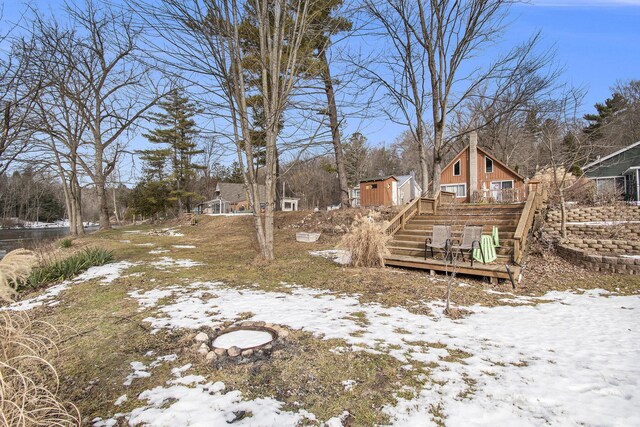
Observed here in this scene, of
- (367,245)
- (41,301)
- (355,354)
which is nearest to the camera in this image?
(355,354)

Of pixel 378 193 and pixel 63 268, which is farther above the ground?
pixel 378 193

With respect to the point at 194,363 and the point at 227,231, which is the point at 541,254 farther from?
the point at 227,231

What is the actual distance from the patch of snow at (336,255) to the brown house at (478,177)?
15752 millimetres

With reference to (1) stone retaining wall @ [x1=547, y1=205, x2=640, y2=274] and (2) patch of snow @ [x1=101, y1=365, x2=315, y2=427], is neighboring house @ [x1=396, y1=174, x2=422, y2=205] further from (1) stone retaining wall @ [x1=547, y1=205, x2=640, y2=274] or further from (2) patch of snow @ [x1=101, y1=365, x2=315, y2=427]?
(2) patch of snow @ [x1=101, y1=365, x2=315, y2=427]

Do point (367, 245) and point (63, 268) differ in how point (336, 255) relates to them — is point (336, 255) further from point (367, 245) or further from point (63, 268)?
point (63, 268)

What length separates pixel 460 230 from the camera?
31.0 ft

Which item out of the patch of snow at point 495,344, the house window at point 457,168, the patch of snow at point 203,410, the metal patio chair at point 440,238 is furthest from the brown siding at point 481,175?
the patch of snow at point 203,410

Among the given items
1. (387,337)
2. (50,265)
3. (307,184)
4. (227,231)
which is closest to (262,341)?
(387,337)

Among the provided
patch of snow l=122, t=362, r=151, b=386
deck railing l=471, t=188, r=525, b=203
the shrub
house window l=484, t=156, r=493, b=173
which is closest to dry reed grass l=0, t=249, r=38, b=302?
patch of snow l=122, t=362, r=151, b=386

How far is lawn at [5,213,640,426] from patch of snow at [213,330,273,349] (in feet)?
0.89

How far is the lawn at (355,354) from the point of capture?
94.7 inches

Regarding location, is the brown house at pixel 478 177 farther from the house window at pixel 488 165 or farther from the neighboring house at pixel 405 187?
the neighboring house at pixel 405 187

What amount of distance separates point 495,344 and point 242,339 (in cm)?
300

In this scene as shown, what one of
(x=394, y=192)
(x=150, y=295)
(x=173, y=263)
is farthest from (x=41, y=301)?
(x=394, y=192)
